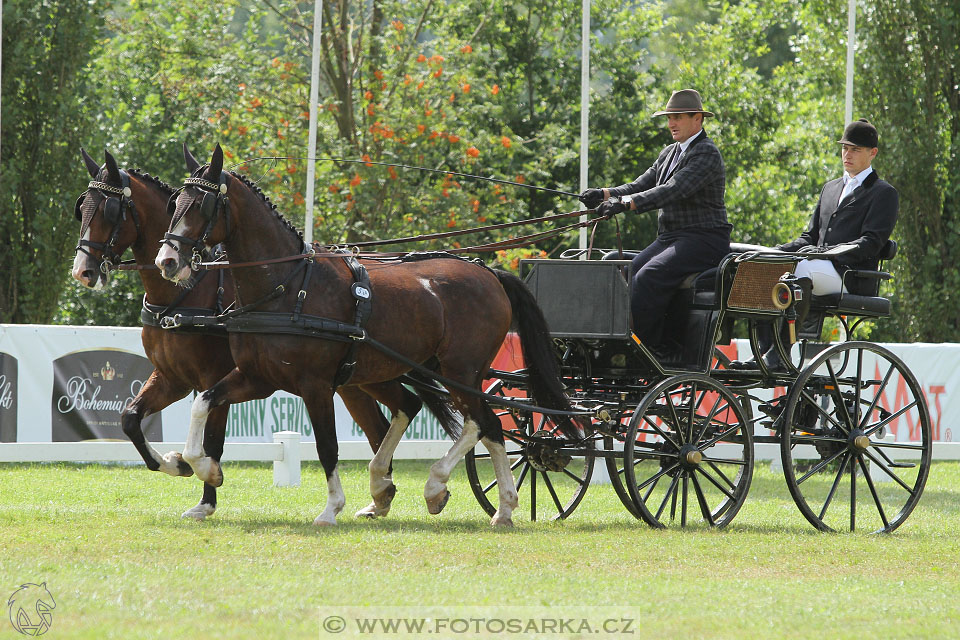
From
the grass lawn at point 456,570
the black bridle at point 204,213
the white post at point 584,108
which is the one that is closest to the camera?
the grass lawn at point 456,570

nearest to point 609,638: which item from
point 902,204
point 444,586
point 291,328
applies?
point 444,586

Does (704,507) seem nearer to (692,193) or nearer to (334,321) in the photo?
(692,193)

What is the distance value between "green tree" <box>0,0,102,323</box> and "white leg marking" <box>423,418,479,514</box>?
743 cm

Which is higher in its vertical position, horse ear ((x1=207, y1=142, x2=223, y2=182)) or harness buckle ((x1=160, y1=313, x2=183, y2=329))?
horse ear ((x1=207, y1=142, x2=223, y2=182))

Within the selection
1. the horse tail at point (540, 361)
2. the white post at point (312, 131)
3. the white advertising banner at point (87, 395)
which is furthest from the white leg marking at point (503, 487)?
the white post at point (312, 131)

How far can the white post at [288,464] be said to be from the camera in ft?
35.2

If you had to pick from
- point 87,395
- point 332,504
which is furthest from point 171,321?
point 87,395

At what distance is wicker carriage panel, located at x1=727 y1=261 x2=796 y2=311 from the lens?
762 centimetres

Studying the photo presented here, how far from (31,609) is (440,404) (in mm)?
3989

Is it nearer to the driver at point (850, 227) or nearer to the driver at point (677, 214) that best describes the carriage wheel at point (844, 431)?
the driver at point (850, 227)

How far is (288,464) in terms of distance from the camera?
1080cm

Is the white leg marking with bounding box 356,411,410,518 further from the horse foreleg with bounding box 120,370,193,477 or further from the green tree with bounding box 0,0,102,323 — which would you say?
the green tree with bounding box 0,0,102,323

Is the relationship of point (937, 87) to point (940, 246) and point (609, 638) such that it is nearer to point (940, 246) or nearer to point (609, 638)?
point (940, 246)

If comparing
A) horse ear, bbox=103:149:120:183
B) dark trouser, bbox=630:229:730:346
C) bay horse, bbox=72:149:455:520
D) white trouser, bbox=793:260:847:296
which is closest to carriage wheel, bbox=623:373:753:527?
dark trouser, bbox=630:229:730:346
